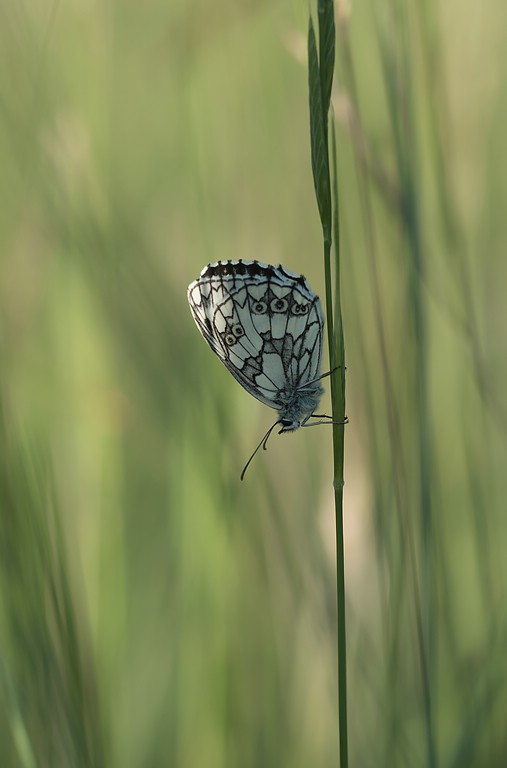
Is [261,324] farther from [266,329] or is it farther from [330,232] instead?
[330,232]

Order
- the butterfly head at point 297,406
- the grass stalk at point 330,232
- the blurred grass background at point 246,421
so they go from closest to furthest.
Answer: the grass stalk at point 330,232
the blurred grass background at point 246,421
the butterfly head at point 297,406

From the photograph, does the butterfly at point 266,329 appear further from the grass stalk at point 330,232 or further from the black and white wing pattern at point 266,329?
the grass stalk at point 330,232

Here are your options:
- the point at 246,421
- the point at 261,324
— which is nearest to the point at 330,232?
the point at 261,324

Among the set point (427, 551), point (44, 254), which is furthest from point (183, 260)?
point (427, 551)

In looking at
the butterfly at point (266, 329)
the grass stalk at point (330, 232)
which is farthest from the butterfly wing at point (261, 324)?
the grass stalk at point (330, 232)

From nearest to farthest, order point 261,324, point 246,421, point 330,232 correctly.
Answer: point 330,232
point 261,324
point 246,421

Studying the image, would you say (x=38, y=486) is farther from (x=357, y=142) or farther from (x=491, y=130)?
(x=491, y=130)

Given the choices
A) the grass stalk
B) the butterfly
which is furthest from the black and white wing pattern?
the grass stalk

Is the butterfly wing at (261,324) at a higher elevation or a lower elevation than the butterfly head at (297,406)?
higher
